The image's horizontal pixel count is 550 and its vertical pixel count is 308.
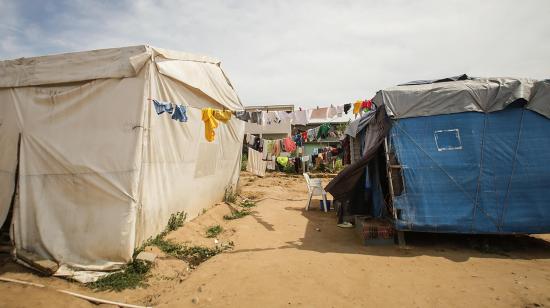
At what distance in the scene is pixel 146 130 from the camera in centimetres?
535

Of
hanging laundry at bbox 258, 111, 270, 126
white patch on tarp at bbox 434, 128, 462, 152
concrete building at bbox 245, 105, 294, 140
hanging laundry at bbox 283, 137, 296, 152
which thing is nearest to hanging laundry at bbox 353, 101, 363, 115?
hanging laundry at bbox 258, 111, 270, 126

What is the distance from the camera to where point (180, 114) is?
6.60m

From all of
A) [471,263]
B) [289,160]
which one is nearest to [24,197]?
[471,263]

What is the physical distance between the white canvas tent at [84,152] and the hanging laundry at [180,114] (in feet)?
1.58

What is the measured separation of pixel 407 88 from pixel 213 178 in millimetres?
5954

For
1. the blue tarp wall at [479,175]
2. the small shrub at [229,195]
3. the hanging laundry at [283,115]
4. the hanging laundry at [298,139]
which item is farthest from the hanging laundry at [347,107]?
the hanging laundry at [298,139]

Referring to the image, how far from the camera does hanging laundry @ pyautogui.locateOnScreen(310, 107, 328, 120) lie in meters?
13.2

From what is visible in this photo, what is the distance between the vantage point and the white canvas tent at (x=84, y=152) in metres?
4.96

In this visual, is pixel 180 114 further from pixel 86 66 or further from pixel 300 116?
pixel 300 116

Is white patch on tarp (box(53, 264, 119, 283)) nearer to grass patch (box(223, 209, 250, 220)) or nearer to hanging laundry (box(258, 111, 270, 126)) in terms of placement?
grass patch (box(223, 209, 250, 220))

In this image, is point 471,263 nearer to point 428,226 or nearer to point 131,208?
point 428,226

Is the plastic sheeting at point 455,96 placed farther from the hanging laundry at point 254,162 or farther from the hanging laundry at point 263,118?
the hanging laundry at point 254,162

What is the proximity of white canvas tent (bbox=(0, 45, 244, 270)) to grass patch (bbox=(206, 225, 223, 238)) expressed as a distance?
134 centimetres

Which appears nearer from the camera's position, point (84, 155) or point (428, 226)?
point (84, 155)
